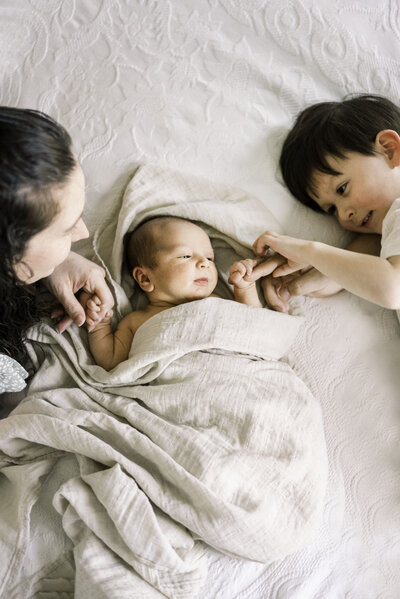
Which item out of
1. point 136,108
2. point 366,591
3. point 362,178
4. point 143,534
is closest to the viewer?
point 143,534

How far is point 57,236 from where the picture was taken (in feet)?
3.06

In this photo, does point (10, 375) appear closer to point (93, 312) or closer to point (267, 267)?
point (93, 312)

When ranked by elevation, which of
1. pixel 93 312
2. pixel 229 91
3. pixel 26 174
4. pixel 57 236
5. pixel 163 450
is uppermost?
pixel 229 91

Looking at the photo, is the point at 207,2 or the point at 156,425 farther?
the point at 207,2

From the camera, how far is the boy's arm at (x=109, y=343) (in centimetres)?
120

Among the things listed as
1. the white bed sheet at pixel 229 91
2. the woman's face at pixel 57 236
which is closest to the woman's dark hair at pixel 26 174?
the woman's face at pixel 57 236

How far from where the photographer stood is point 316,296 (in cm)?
129

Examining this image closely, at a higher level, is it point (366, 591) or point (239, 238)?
point (239, 238)

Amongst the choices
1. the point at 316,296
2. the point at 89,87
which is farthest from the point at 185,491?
the point at 89,87

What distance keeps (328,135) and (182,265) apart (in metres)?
0.43

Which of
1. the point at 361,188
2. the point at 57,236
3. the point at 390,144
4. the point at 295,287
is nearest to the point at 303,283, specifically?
the point at 295,287

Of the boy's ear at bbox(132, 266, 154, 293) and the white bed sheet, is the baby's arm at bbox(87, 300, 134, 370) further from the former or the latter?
the white bed sheet

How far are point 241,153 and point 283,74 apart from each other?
23 centimetres

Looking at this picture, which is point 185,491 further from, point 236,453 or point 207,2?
point 207,2
